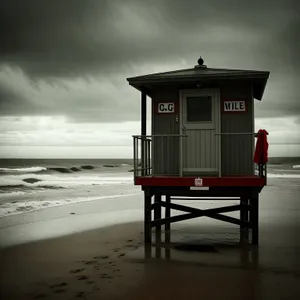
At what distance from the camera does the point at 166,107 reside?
10406mm

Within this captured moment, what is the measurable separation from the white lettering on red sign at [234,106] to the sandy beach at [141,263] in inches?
136

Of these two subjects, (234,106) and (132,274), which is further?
(234,106)

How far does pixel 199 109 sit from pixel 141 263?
13.6 feet

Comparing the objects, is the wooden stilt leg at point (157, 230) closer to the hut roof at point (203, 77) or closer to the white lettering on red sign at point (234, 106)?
the white lettering on red sign at point (234, 106)

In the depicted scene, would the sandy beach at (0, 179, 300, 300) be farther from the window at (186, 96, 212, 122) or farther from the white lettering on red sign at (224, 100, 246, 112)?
the white lettering on red sign at (224, 100, 246, 112)

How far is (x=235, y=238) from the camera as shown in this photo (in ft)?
36.3

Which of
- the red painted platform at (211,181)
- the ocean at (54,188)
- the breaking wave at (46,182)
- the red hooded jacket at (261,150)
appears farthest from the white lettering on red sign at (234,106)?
the breaking wave at (46,182)

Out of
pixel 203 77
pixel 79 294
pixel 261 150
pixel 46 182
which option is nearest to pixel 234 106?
pixel 203 77

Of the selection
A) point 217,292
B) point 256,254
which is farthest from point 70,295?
point 256,254

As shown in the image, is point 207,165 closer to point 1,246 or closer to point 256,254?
point 256,254

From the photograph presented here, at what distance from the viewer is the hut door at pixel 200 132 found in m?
10.0

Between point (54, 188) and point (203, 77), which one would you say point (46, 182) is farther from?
point (203, 77)

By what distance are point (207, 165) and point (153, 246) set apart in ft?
8.03

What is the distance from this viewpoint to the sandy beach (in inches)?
263
